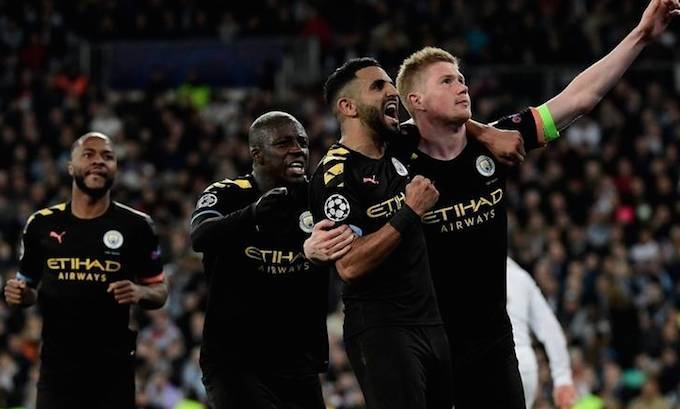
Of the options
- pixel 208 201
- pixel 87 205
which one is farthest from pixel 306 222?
pixel 87 205

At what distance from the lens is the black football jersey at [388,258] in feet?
20.4

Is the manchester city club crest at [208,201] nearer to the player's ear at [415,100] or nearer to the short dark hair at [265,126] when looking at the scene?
the short dark hair at [265,126]

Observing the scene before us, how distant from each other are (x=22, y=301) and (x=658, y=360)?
8.46 m

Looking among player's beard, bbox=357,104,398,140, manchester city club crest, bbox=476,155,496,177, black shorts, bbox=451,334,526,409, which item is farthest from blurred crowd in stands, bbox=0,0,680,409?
player's beard, bbox=357,104,398,140

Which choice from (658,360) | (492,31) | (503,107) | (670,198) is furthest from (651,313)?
(492,31)

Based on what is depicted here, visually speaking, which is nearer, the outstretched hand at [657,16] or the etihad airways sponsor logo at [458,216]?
the etihad airways sponsor logo at [458,216]

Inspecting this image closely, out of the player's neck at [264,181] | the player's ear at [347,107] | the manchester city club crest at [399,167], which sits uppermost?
the player's ear at [347,107]

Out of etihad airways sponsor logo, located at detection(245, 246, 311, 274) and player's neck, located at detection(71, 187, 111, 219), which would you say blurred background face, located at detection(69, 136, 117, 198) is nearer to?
player's neck, located at detection(71, 187, 111, 219)

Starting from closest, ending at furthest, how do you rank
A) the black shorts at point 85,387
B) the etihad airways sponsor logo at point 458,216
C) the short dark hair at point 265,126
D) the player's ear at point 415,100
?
the etihad airways sponsor logo at point 458,216 < the player's ear at point 415,100 < the short dark hair at point 265,126 < the black shorts at point 85,387

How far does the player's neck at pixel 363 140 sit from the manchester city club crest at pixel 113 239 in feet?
8.20

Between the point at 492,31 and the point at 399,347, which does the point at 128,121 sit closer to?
the point at 492,31

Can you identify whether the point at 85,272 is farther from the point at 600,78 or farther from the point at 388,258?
the point at 600,78

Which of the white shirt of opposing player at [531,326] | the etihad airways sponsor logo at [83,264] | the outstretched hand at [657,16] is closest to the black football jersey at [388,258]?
the outstretched hand at [657,16]

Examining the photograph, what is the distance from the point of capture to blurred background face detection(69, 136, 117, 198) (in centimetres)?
841
